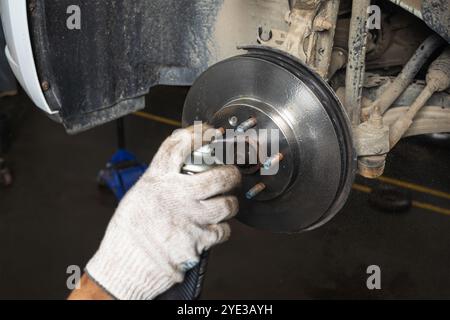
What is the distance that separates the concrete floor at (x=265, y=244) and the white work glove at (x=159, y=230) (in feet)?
3.70

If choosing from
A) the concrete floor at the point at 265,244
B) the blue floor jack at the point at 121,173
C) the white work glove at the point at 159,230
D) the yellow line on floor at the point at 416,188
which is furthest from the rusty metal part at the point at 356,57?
the yellow line on floor at the point at 416,188

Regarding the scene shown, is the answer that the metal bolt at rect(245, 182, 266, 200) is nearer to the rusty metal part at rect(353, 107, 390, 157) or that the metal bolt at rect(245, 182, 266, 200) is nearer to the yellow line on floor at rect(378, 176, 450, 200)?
the rusty metal part at rect(353, 107, 390, 157)

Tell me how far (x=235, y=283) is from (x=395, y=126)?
1.07m

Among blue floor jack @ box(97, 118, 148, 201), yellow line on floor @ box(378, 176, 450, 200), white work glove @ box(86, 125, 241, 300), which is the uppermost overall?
white work glove @ box(86, 125, 241, 300)

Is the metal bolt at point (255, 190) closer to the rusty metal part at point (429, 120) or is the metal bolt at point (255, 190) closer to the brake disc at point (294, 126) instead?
the brake disc at point (294, 126)

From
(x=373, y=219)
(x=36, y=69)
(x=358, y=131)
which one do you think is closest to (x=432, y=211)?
(x=373, y=219)

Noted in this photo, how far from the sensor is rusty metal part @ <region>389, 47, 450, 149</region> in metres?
0.93

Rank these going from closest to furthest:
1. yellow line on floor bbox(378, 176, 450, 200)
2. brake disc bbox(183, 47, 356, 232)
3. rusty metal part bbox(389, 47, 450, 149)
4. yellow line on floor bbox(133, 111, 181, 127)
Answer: brake disc bbox(183, 47, 356, 232) < rusty metal part bbox(389, 47, 450, 149) < yellow line on floor bbox(378, 176, 450, 200) < yellow line on floor bbox(133, 111, 181, 127)

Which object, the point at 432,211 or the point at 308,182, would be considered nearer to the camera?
the point at 308,182

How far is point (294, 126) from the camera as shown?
0.83 m

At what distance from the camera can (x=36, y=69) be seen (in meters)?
0.98

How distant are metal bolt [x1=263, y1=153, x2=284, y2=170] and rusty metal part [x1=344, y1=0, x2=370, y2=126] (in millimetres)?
158

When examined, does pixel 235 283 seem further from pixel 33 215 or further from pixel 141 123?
pixel 141 123

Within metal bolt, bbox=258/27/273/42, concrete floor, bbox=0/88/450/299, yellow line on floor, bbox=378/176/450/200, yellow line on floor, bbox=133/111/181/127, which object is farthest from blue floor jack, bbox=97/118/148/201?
metal bolt, bbox=258/27/273/42
